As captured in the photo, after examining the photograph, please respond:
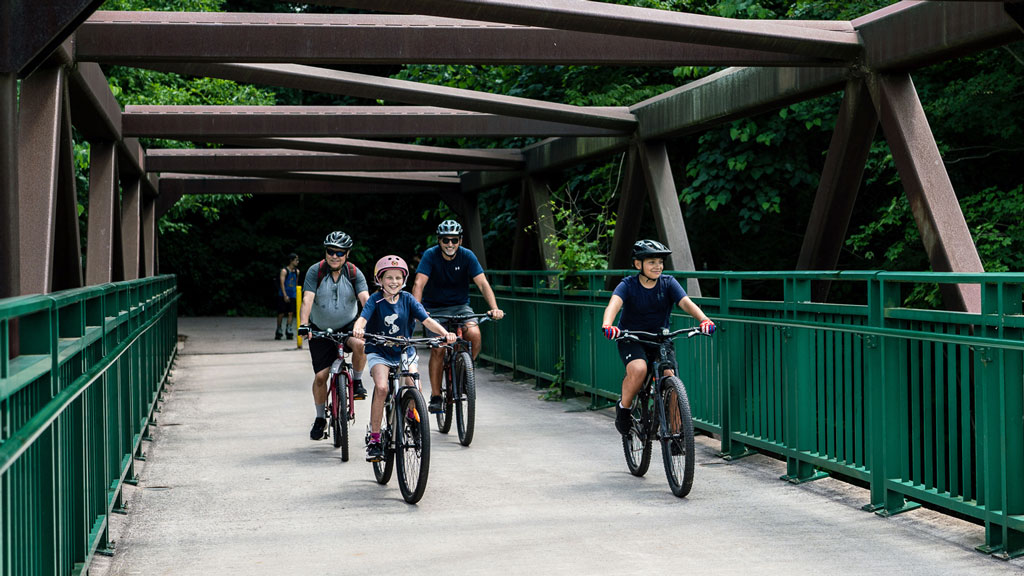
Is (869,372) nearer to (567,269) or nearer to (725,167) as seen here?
(567,269)

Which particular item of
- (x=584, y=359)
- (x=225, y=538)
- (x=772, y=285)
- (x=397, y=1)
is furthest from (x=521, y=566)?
(x=772, y=285)

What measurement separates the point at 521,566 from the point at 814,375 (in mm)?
2922

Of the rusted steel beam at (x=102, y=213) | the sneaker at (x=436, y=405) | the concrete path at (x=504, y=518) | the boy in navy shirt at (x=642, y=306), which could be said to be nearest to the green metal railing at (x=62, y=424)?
the concrete path at (x=504, y=518)

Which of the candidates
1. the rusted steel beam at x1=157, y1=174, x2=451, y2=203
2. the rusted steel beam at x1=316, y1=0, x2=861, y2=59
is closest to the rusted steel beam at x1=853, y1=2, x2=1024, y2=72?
the rusted steel beam at x1=316, y1=0, x2=861, y2=59

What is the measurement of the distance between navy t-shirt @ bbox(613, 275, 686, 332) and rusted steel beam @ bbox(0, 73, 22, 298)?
3.78 m

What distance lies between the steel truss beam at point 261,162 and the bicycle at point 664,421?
9958 millimetres

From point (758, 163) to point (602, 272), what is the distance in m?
5.48

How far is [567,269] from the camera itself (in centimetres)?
1363

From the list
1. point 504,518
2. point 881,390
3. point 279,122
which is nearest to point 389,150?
point 279,122

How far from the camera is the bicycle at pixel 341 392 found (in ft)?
30.1

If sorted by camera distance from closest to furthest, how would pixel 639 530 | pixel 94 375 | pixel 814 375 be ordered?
pixel 94 375 → pixel 639 530 → pixel 814 375

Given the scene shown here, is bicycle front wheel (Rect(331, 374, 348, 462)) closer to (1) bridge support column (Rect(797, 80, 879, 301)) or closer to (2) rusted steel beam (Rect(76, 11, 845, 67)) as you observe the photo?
(2) rusted steel beam (Rect(76, 11, 845, 67))

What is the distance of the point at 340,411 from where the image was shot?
9227mm

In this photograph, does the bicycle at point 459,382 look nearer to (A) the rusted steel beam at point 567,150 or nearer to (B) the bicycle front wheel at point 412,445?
(B) the bicycle front wheel at point 412,445
